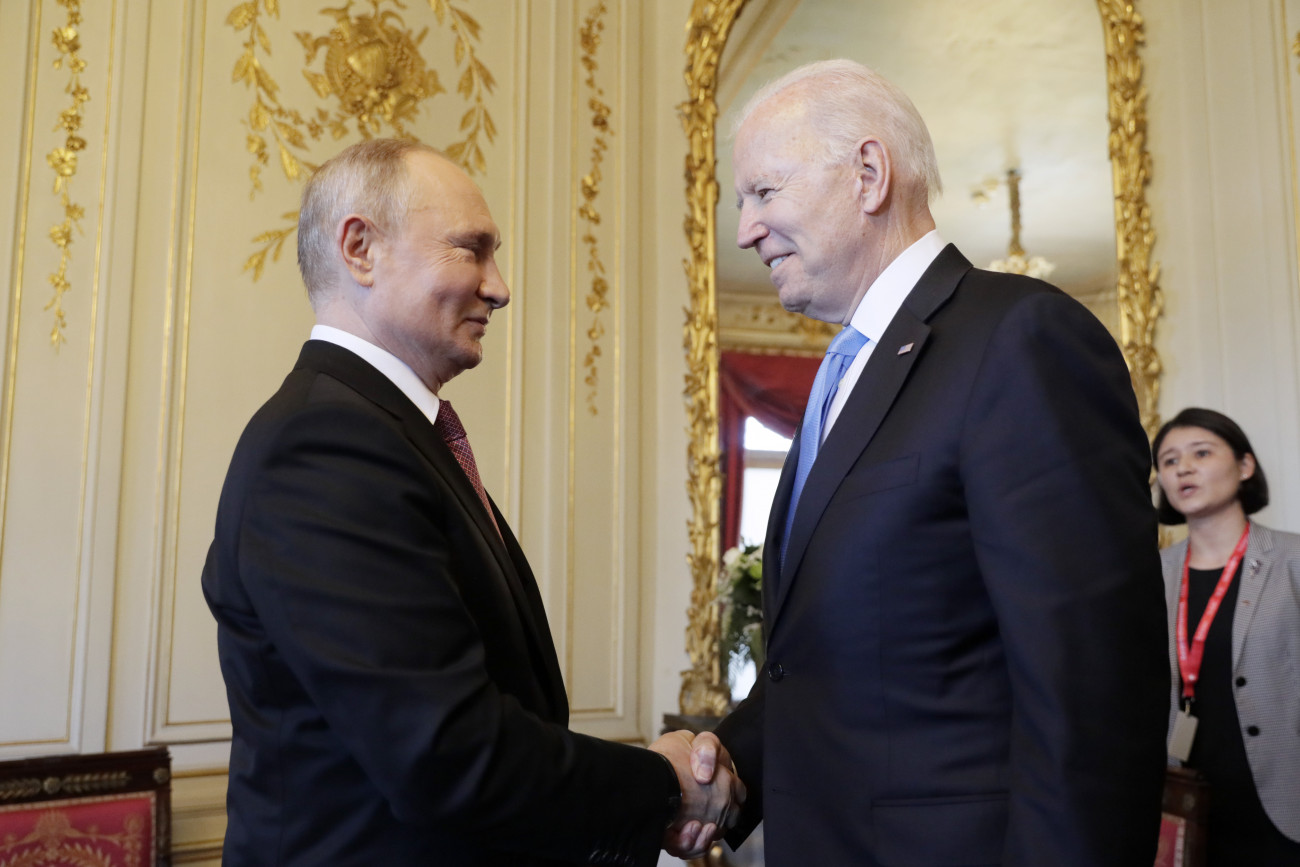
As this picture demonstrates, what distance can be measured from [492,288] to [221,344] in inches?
71.1

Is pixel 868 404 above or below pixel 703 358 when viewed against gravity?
below

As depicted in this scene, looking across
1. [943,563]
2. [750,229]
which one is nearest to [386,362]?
[750,229]

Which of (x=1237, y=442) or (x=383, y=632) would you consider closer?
(x=383, y=632)

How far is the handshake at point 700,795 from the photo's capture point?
6.21ft

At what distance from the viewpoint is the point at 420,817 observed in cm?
144

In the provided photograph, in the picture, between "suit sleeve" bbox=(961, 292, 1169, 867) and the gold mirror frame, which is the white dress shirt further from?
the gold mirror frame

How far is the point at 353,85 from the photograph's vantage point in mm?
3688

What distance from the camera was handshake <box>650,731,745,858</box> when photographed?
74.5 inches

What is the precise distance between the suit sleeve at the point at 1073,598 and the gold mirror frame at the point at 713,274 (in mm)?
2563

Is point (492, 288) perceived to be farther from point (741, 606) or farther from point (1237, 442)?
point (1237, 442)

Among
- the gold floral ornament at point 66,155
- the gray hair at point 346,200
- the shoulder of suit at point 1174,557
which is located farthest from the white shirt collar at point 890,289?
the gold floral ornament at point 66,155

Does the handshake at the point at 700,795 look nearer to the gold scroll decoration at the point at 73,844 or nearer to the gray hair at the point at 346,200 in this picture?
the gray hair at the point at 346,200

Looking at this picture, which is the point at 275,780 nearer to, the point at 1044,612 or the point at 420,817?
the point at 420,817

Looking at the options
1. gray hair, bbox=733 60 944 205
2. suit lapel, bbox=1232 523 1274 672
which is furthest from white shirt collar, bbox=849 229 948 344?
suit lapel, bbox=1232 523 1274 672
